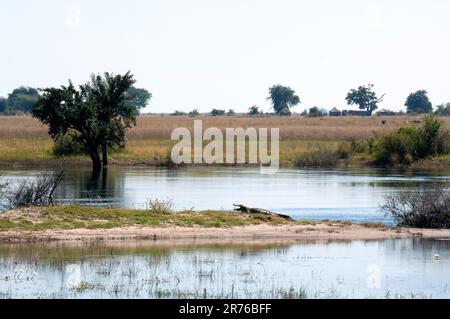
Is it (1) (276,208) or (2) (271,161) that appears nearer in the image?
(1) (276,208)

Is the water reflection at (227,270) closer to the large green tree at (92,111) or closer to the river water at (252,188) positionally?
the river water at (252,188)

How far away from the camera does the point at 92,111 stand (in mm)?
68250

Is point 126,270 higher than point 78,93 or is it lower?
lower

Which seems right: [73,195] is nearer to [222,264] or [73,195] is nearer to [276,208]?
[276,208]

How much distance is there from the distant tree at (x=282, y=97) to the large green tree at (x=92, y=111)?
118 meters

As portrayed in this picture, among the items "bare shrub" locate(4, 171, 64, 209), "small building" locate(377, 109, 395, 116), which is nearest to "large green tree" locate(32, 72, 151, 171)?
"bare shrub" locate(4, 171, 64, 209)

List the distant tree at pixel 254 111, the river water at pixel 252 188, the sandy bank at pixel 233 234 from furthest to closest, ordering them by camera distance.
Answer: the distant tree at pixel 254 111 < the river water at pixel 252 188 < the sandy bank at pixel 233 234

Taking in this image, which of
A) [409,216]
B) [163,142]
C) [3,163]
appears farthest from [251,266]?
[163,142]

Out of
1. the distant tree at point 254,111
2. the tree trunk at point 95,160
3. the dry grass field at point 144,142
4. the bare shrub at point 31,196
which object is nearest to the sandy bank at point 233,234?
the bare shrub at point 31,196

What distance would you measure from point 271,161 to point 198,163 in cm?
610

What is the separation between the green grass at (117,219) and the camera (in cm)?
3016

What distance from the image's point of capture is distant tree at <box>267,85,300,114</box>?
18838 centimetres

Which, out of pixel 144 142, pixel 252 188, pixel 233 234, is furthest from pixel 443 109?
pixel 233 234

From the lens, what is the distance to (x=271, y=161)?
77.2 meters
